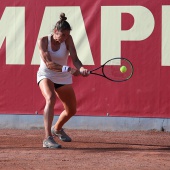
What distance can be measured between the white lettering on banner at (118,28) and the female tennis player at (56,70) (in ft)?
5.79

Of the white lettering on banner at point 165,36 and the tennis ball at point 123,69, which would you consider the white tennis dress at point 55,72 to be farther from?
the white lettering on banner at point 165,36

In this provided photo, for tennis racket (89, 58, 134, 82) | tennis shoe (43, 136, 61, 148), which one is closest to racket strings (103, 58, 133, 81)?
tennis racket (89, 58, 134, 82)

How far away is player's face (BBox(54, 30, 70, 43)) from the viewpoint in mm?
8167

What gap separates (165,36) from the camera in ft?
33.2

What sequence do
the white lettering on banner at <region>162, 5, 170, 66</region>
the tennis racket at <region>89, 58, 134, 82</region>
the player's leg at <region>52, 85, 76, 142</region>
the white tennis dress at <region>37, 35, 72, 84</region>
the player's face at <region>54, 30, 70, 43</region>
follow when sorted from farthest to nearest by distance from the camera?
the white lettering on banner at <region>162, 5, 170, 66</region> → the tennis racket at <region>89, 58, 134, 82</region> → the player's leg at <region>52, 85, 76, 142</region> → the white tennis dress at <region>37, 35, 72, 84</region> → the player's face at <region>54, 30, 70, 43</region>

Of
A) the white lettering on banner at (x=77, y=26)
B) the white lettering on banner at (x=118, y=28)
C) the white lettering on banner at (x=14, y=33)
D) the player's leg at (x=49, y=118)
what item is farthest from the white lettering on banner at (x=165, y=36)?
the player's leg at (x=49, y=118)

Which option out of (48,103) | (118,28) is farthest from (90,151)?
(118,28)

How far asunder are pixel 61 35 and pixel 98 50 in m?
2.24

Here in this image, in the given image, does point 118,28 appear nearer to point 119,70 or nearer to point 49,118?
Answer: point 119,70

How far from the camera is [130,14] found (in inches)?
400

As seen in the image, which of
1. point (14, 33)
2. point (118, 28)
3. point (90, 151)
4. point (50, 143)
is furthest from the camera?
point (14, 33)

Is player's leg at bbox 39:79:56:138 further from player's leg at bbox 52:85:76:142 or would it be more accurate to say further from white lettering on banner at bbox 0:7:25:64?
white lettering on banner at bbox 0:7:25:64

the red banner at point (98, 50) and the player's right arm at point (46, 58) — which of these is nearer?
the player's right arm at point (46, 58)

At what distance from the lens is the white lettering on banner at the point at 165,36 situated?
10.1m
